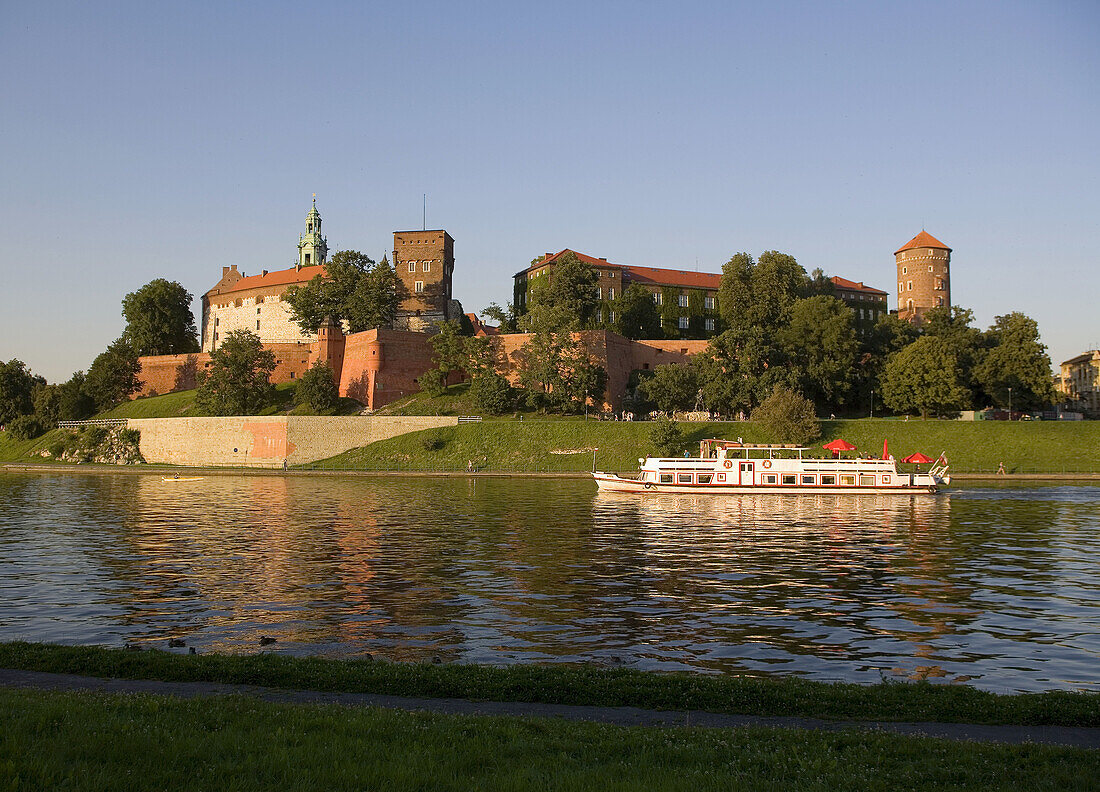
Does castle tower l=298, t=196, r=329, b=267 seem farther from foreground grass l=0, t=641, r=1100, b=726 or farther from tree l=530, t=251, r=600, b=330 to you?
foreground grass l=0, t=641, r=1100, b=726

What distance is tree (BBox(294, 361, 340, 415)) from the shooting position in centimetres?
8606

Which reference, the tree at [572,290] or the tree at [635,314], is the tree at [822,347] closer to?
the tree at [635,314]

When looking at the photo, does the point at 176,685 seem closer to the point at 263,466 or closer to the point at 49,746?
the point at 49,746

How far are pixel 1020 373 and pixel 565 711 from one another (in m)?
84.0

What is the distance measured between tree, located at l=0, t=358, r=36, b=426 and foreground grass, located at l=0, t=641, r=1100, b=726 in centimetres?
9925

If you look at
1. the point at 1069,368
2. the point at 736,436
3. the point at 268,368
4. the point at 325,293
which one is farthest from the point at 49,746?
the point at 1069,368

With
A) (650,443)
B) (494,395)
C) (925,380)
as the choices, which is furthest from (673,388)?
(925,380)

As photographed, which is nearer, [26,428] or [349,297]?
[26,428]

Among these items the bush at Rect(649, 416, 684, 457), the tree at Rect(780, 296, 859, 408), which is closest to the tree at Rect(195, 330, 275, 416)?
the bush at Rect(649, 416, 684, 457)

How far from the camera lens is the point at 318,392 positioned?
8631cm

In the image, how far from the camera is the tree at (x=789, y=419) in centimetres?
6850

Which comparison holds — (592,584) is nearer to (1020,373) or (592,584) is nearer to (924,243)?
(1020,373)

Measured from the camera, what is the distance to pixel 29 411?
9956cm

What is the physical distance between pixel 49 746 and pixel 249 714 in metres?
2.16
